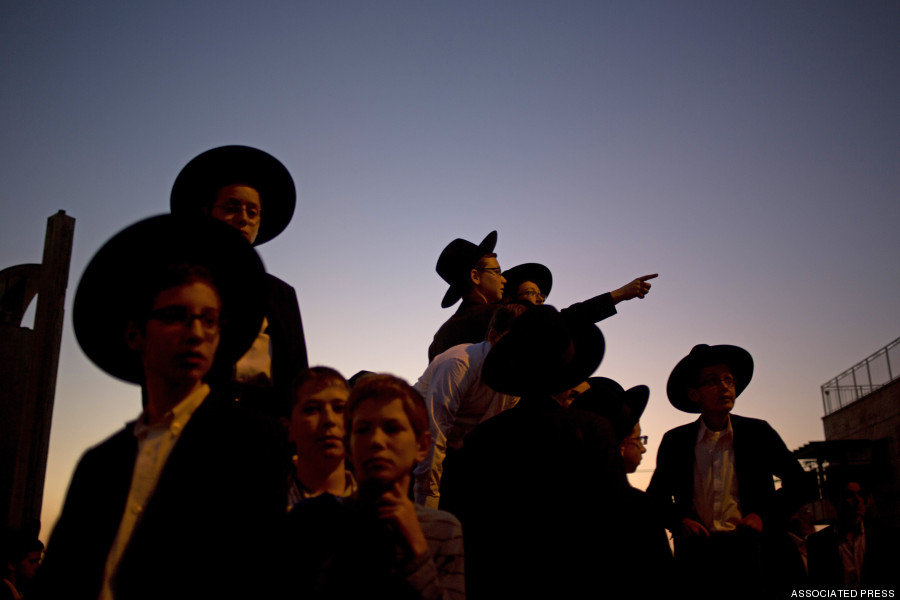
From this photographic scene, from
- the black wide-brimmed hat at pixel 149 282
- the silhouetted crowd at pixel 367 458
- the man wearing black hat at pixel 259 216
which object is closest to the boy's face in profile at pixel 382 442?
the silhouetted crowd at pixel 367 458

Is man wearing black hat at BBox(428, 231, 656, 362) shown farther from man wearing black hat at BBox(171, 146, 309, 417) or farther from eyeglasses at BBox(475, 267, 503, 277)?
man wearing black hat at BBox(171, 146, 309, 417)

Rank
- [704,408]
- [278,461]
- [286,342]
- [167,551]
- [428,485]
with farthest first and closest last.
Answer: [704,408], [428,485], [286,342], [278,461], [167,551]

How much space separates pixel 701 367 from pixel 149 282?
4053 millimetres

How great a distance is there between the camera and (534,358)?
3.91 m

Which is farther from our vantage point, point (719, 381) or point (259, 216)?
point (719, 381)

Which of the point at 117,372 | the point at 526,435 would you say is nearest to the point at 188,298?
the point at 117,372

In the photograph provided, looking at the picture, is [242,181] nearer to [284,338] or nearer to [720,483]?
[284,338]

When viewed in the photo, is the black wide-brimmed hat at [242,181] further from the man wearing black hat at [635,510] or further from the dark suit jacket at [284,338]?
the man wearing black hat at [635,510]

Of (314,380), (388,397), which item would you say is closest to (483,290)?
(314,380)

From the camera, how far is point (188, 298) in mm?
2432

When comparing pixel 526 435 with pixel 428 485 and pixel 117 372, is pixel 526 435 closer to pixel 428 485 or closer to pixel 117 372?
pixel 428 485

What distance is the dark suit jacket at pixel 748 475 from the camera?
4629 mm

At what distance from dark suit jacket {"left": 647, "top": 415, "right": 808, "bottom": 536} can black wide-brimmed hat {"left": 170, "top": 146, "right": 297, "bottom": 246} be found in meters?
3.14

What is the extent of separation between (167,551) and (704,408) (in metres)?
4.08
